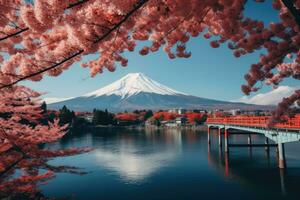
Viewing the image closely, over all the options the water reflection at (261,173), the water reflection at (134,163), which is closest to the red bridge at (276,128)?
the water reflection at (261,173)

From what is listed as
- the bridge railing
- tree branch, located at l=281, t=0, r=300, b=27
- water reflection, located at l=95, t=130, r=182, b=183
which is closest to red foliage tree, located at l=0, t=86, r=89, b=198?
tree branch, located at l=281, t=0, r=300, b=27

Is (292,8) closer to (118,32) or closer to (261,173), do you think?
(118,32)

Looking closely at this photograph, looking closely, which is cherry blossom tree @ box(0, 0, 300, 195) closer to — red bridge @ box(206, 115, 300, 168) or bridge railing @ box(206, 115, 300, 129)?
bridge railing @ box(206, 115, 300, 129)

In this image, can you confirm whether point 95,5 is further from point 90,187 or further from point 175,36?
point 90,187

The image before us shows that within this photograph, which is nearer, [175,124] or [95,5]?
[95,5]

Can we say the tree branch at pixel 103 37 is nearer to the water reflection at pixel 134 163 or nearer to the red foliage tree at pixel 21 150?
the red foliage tree at pixel 21 150

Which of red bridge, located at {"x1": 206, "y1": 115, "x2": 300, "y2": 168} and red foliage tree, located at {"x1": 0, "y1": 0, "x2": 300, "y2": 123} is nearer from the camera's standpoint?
red foliage tree, located at {"x1": 0, "y1": 0, "x2": 300, "y2": 123}

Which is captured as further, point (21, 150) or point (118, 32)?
point (21, 150)

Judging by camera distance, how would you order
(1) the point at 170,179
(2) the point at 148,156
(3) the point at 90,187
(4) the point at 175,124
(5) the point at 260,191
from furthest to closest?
1. (4) the point at 175,124
2. (2) the point at 148,156
3. (1) the point at 170,179
4. (3) the point at 90,187
5. (5) the point at 260,191

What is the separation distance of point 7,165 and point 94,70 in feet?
9.62

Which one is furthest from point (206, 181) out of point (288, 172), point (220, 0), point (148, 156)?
point (220, 0)

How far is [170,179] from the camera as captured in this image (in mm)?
20562

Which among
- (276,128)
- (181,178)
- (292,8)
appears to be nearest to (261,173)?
(276,128)

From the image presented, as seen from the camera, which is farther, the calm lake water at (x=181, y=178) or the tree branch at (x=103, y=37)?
the calm lake water at (x=181, y=178)
